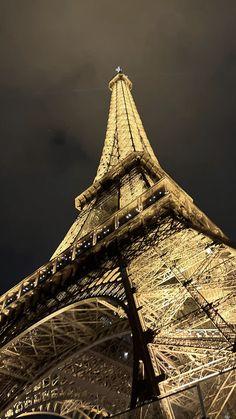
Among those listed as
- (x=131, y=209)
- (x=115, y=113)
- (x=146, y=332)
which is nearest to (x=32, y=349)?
(x=131, y=209)

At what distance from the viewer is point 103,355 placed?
27859 mm

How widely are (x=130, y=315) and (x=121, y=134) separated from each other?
3364cm

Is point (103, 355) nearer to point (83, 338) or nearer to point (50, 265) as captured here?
point (83, 338)

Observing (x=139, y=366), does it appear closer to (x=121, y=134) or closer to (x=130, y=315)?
(x=130, y=315)

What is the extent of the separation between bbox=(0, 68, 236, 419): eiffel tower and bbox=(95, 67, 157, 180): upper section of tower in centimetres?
631

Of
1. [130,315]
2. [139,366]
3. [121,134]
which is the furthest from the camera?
[121,134]

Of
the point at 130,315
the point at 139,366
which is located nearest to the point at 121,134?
the point at 130,315

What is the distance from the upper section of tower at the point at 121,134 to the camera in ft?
139

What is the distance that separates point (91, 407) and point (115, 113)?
33997mm

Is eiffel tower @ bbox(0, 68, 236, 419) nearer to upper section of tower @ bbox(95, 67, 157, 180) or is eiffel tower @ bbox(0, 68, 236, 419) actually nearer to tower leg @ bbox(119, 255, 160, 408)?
Result: tower leg @ bbox(119, 255, 160, 408)

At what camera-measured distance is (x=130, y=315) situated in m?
15.1

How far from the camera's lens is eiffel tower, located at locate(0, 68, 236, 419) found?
12.0m

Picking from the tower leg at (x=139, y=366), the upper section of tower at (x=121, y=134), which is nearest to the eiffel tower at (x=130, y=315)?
the tower leg at (x=139, y=366)

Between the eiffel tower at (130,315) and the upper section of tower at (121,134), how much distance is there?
6.31m
